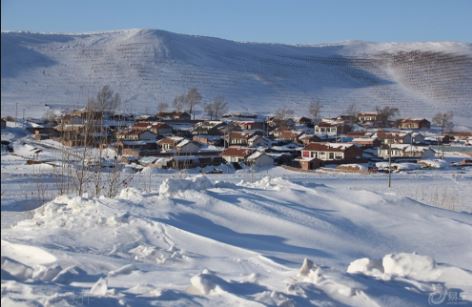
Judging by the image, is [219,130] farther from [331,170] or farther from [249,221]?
[249,221]

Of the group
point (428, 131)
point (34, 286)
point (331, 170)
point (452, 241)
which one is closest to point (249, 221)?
point (452, 241)

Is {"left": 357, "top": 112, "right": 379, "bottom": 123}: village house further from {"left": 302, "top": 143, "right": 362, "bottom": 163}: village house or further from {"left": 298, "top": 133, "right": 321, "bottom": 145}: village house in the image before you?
{"left": 302, "top": 143, "right": 362, "bottom": 163}: village house

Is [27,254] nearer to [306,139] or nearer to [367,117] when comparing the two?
[306,139]

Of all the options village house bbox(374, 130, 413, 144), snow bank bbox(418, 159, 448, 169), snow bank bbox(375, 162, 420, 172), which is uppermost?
village house bbox(374, 130, 413, 144)

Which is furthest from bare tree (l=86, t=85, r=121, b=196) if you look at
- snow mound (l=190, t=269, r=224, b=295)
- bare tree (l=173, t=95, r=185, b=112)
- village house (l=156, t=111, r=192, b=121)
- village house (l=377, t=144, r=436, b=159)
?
bare tree (l=173, t=95, r=185, b=112)

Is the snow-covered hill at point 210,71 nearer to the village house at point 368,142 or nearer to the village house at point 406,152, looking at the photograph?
the village house at point 368,142

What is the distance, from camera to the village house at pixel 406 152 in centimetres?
1814

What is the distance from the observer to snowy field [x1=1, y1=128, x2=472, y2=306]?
1829 millimetres

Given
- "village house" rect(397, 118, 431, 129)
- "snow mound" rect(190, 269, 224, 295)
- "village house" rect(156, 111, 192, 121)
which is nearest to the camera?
"snow mound" rect(190, 269, 224, 295)

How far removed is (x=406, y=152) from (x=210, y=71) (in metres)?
33.5

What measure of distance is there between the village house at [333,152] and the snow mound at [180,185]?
12.4 meters

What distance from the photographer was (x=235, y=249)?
8.32 ft

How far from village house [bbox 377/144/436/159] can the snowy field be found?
48.7 ft

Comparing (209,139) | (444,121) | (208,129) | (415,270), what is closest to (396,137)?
(444,121)
